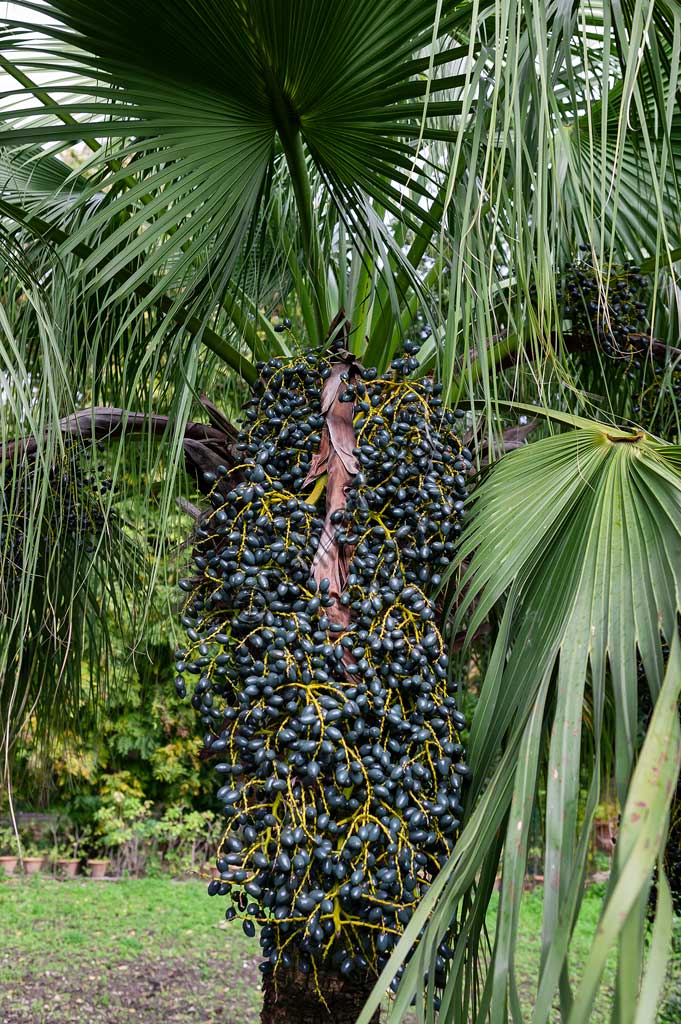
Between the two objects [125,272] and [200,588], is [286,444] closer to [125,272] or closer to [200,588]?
[200,588]

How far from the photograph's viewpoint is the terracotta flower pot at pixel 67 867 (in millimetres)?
7086

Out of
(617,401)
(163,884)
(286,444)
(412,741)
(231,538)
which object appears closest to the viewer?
(412,741)

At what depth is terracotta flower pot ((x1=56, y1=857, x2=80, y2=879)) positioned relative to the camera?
7.09 meters

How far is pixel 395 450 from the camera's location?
173 centimetres

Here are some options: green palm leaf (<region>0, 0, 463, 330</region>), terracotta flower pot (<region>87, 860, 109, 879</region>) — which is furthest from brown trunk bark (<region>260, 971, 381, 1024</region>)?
terracotta flower pot (<region>87, 860, 109, 879</region>)

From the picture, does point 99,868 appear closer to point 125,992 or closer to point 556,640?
point 125,992

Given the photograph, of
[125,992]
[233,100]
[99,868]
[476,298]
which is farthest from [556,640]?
[99,868]

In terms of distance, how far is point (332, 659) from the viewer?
5.20ft

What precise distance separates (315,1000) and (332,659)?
2.95 feet

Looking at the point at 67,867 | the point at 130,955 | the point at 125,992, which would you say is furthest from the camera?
the point at 67,867

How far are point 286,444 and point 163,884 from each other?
5969mm

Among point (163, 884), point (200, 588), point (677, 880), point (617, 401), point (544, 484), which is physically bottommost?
point (163, 884)

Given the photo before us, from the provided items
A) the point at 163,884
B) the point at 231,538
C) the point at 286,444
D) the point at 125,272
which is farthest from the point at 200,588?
the point at 163,884

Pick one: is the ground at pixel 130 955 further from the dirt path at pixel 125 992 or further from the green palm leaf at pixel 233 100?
the green palm leaf at pixel 233 100
